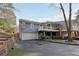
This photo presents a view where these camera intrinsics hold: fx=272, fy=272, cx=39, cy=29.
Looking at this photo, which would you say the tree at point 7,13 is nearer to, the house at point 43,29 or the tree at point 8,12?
the tree at point 8,12

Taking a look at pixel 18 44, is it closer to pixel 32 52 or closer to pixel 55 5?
pixel 32 52

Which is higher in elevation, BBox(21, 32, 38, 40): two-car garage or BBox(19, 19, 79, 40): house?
BBox(19, 19, 79, 40): house

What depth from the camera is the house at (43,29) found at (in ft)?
12.2

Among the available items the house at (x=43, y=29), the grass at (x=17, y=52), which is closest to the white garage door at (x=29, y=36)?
the house at (x=43, y=29)

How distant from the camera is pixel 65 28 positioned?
12.2 feet

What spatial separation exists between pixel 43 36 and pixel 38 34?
0.08 meters

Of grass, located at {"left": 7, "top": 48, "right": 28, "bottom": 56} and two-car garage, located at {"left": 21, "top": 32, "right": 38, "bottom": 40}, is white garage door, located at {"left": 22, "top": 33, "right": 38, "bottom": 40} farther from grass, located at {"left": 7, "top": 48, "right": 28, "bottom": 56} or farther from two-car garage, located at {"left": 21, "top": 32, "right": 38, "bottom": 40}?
grass, located at {"left": 7, "top": 48, "right": 28, "bottom": 56}

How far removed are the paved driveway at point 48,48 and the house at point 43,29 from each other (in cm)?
10

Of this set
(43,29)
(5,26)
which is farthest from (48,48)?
(5,26)

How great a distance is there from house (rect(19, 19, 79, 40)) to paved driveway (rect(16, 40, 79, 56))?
10cm

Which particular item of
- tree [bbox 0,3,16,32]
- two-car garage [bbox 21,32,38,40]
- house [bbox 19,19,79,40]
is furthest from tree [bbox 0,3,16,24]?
two-car garage [bbox 21,32,38,40]

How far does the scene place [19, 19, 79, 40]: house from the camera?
3.72 metres

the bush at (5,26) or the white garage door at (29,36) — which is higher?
the bush at (5,26)

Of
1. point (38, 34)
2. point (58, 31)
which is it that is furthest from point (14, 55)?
point (58, 31)
